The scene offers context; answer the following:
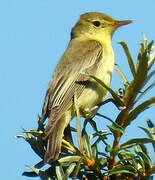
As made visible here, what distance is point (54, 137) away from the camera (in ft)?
11.9

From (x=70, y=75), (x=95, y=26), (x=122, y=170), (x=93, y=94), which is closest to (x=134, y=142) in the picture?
(x=122, y=170)

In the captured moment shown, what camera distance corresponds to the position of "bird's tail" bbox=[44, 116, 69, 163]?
2.93 m

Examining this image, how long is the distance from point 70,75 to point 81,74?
0.20 m

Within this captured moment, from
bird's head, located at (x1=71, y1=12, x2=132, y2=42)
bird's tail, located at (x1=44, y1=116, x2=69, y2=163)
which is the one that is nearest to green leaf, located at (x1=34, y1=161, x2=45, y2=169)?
bird's tail, located at (x1=44, y1=116, x2=69, y2=163)

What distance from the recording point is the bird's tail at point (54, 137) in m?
2.93

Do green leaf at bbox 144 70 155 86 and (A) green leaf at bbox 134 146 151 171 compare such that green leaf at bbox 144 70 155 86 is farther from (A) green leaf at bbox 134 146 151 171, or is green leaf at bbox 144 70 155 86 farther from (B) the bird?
(B) the bird

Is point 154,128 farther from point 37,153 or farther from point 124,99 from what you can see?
point 37,153

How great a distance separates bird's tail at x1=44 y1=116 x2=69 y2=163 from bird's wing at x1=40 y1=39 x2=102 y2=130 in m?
0.07

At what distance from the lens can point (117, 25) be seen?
613 cm

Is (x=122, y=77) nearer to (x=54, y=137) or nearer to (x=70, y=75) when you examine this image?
(x=54, y=137)

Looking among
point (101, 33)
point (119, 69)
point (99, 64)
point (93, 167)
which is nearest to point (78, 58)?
point (99, 64)

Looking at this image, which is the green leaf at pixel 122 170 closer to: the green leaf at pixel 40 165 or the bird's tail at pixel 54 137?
the bird's tail at pixel 54 137

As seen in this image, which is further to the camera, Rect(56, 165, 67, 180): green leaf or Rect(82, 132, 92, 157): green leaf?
Rect(82, 132, 92, 157): green leaf

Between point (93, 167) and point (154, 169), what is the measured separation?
37 cm
